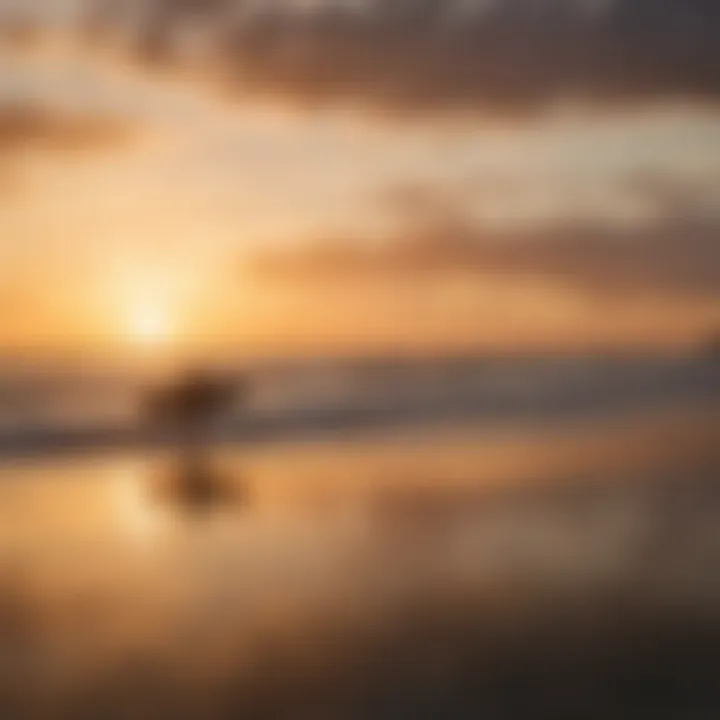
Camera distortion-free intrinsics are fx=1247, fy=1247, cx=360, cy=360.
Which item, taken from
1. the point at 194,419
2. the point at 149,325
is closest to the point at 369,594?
the point at 194,419

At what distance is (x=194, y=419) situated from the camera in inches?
531

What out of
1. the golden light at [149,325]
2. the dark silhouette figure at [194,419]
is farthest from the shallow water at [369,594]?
the golden light at [149,325]

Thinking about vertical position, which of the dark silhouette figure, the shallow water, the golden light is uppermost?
the golden light

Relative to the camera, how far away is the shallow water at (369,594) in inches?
139

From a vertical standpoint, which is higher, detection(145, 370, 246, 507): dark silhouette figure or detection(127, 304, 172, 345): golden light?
detection(127, 304, 172, 345): golden light

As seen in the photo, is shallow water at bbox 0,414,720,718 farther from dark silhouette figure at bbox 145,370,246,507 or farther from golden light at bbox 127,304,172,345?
golden light at bbox 127,304,172,345

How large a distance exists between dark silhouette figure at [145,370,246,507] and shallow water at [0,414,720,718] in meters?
0.15

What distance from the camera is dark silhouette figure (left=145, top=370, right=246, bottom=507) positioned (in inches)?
299

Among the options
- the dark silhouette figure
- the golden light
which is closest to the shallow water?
the dark silhouette figure

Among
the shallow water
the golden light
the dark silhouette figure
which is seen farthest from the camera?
the golden light

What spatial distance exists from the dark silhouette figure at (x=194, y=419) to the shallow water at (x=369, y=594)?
152 mm

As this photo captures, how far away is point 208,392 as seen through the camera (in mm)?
14859

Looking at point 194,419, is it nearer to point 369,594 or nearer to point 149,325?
Answer: point 149,325

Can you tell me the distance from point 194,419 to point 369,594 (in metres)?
8.94
